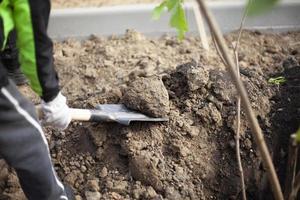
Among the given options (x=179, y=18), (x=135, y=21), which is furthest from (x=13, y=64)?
(x=179, y=18)

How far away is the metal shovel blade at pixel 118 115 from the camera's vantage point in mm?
2186

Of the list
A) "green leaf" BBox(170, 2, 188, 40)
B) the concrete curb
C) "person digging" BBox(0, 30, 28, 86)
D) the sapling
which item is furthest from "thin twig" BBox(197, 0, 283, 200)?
the concrete curb

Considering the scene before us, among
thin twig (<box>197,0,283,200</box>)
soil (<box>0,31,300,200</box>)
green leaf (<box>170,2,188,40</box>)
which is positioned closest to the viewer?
thin twig (<box>197,0,283,200</box>)

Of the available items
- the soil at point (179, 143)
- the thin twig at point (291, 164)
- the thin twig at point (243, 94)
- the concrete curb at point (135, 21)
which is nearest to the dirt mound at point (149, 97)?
the soil at point (179, 143)

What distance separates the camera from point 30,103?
1.80 metres

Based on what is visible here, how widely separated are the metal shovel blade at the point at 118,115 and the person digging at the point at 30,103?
240mm

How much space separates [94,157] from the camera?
2273mm

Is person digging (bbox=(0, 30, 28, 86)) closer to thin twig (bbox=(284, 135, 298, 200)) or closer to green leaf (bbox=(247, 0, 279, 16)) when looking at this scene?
thin twig (bbox=(284, 135, 298, 200))

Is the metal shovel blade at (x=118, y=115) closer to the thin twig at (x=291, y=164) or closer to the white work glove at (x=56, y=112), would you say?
the white work glove at (x=56, y=112)

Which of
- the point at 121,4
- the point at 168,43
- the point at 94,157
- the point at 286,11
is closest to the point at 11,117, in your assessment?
the point at 94,157

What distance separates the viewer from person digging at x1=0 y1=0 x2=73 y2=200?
1.63 metres

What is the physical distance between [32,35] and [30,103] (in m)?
0.30

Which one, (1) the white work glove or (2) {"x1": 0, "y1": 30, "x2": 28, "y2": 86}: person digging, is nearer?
(1) the white work glove

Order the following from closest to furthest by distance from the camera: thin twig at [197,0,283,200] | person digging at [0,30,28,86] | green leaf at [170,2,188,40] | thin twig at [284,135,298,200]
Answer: thin twig at [197,0,283,200]
thin twig at [284,135,298,200]
green leaf at [170,2,188,40]
person digging at [0,30,28,86]
